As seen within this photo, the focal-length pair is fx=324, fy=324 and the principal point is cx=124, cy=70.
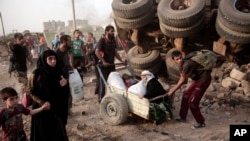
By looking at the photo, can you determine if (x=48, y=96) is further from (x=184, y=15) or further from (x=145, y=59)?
(x=145, y=59)

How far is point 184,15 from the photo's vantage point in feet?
20.1

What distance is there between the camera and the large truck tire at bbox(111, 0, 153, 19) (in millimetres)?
7080

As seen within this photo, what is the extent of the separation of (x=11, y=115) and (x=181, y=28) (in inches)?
156

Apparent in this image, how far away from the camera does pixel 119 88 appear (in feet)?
17.6

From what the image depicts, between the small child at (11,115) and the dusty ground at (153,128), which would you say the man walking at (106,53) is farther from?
the small child at (11,115)

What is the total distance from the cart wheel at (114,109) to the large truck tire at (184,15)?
2.01 meters

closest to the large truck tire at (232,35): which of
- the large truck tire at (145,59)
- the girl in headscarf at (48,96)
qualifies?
the large truck tire at (145,59)

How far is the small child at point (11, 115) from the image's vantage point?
10.9 ft

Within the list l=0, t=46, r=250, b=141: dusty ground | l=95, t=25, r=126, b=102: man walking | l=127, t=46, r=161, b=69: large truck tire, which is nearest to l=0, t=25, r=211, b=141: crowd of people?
l=0, t=46, r=250, b=141: dusty ground

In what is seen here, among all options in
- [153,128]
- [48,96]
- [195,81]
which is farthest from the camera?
[153,128]

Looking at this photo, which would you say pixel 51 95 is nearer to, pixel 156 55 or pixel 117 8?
pixel 117 8

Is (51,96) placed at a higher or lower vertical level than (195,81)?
higher

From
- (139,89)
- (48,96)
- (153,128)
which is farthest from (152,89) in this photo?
(48,96)

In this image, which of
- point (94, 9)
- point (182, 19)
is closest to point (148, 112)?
point (182, 19)
